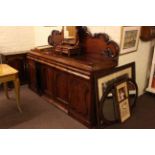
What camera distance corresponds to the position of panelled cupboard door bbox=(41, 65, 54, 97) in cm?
283

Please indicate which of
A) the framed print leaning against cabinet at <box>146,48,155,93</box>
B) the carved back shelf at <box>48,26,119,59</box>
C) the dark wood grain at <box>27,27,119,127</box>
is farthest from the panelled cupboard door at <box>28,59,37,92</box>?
the framed print leaning against cabinet at <box>146,48,155,93</box>

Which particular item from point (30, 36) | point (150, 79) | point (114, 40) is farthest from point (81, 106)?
point (30, 36)

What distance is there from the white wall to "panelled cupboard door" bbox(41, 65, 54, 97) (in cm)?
97

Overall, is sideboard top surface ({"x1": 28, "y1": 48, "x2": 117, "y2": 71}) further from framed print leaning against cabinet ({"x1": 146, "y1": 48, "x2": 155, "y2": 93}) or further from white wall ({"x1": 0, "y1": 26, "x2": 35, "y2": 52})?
framed print leaning against cabinet ({"x1": 146, "y1": 48, "x2": 155, "y2": 93})

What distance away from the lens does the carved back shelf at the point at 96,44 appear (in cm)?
238

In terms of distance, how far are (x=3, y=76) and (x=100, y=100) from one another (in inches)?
48.5

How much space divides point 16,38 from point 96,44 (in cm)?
176

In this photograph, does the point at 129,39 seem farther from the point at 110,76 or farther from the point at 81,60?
the point at 81,60

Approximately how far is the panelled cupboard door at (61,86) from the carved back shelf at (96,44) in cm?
49

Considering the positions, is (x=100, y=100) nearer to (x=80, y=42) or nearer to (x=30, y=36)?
(x=80, y=42)

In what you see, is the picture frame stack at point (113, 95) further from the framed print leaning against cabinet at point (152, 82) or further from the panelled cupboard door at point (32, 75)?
the panelled cupboard door at point (32, 75)

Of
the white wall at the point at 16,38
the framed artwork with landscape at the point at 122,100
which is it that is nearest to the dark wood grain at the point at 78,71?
the framed artwork with landscape at the point at 122,100

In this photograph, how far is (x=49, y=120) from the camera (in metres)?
2.46

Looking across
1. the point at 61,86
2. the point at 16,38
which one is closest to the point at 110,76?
the point at 61,86
